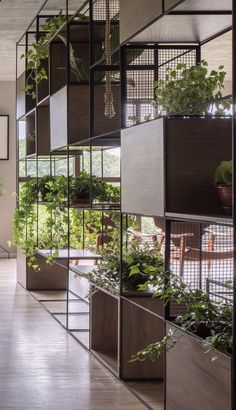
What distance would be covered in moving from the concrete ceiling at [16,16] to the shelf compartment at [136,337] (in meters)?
3.71

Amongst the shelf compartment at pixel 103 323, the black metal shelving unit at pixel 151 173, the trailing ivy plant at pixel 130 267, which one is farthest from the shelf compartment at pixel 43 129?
the trailing ivy plant at pixel 130 267

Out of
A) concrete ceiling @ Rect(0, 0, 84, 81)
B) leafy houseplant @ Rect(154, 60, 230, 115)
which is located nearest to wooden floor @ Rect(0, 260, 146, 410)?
leafy houseplant @ Rect(154, 60, 230, 115)

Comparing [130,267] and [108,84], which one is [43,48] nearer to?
[108,84]

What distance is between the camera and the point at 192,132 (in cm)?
360

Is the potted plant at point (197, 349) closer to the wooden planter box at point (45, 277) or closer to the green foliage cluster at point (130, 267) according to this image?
the green foliage cluster at point (130, 267)

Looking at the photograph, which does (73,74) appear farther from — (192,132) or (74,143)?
(192,132)

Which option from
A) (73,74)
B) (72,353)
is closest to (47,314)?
(72,353)

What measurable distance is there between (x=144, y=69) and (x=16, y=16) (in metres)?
3.76

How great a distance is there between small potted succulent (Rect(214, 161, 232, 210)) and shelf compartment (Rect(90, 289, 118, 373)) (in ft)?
7.89

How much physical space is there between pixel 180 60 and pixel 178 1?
113 centimetres

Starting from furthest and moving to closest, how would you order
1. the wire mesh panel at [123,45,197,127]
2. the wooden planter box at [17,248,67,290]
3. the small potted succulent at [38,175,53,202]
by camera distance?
the wooden planter box at [17,248,67,290], the small potted succulent at [38,175,53,202], the wire mesh panel at [123,45,197,127]

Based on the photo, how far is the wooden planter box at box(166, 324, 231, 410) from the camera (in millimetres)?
2957

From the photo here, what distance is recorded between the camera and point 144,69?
4711 mm

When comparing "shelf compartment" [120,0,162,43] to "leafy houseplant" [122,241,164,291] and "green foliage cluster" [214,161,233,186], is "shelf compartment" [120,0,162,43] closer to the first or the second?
"green foliage cluster" [214,161,233,186]
